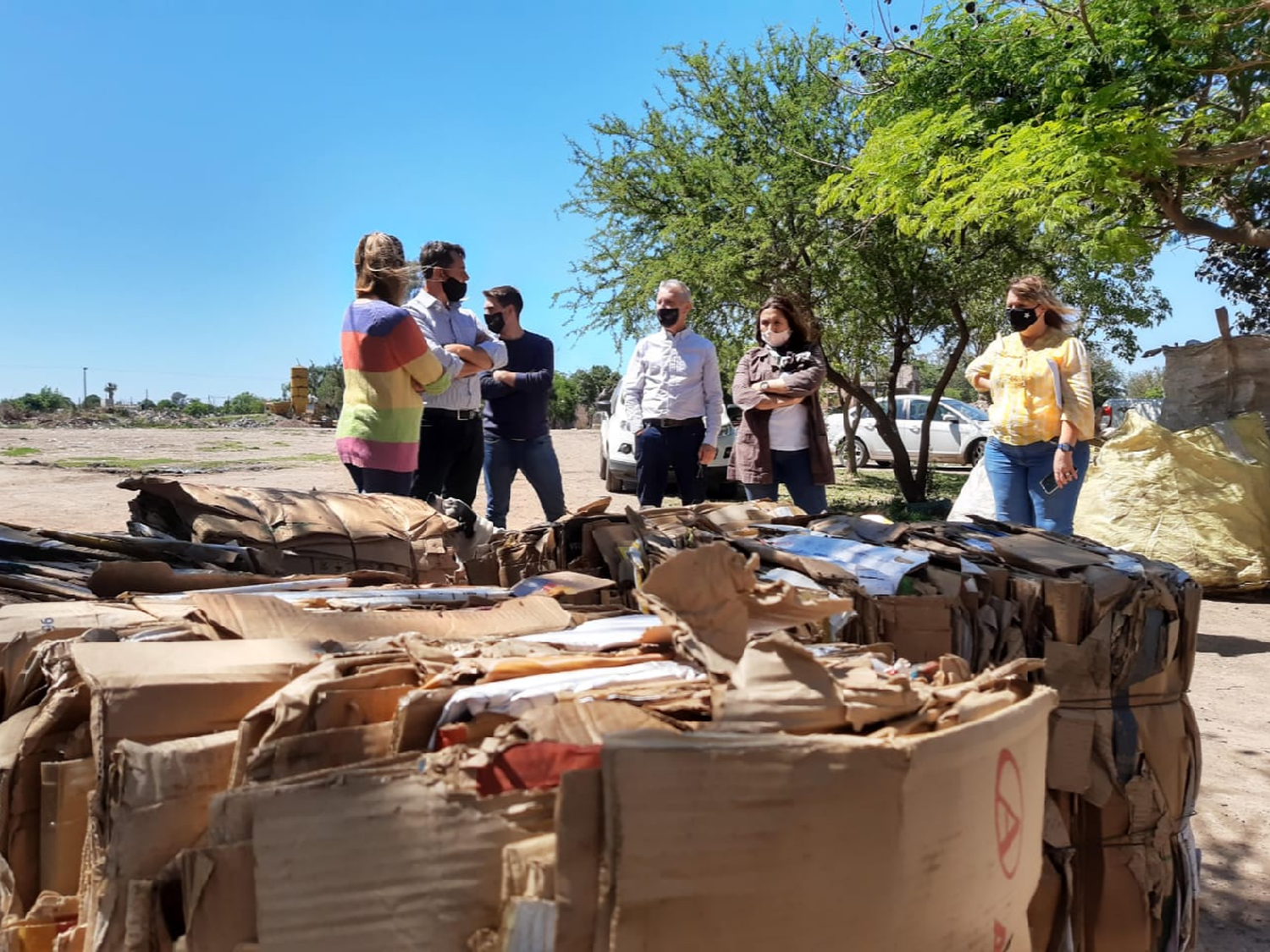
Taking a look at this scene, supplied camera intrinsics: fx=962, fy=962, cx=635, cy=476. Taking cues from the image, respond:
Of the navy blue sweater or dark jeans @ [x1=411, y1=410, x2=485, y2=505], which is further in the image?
the navy blue sweater

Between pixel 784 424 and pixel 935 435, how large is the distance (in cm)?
1783

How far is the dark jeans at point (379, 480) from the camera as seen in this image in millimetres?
3764

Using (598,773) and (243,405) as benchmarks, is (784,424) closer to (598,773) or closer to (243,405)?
(598,773)

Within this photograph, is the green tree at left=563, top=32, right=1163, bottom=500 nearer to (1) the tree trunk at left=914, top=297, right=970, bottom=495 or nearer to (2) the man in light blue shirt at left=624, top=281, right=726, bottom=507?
(1) the tree trunk at left=914, top=297, right=970, bottom=495

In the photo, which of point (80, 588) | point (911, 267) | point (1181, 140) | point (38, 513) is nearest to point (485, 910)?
point (80, 588)

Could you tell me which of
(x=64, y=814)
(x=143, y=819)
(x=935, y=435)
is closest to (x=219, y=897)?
(x=143, y=819)

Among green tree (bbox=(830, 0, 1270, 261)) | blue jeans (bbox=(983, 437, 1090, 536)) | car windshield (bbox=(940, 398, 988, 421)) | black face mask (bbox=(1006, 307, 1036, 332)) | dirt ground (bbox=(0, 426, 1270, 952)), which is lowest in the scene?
dirt ground (bbox=(0, 426, 1270, 952))

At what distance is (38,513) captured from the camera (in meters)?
9.05

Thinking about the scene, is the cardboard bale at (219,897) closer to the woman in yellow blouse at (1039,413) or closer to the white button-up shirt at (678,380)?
the woman in yellow blouse at (1039,413)

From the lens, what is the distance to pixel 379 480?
3783 mm

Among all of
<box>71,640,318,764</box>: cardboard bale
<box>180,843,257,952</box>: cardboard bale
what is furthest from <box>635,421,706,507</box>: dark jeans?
<box>180,843,257,952</box>: cardboard bale

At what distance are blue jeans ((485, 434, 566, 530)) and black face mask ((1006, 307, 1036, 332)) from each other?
7.75 ft

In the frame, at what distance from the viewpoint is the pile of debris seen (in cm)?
110

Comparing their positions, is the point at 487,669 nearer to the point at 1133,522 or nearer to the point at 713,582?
the point at 713,582
